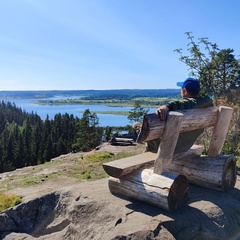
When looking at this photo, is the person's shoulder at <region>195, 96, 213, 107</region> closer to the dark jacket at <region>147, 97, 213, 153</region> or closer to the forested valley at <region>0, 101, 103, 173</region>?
the dark jacket at <region>147, 97, 213, 153</region>

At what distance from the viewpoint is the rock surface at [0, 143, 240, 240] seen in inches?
163

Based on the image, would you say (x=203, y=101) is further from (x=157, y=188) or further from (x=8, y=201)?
(x=8, y=201)

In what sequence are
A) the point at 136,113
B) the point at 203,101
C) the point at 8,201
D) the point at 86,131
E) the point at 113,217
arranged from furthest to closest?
the point at 136,113, the point at 86,131, the point at 8,201, the point at 203,101, the point at 113,217

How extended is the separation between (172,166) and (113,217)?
5.90 feet

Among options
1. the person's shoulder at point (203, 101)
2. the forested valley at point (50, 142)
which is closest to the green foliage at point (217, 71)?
the person's shoulder at point (203, 101)

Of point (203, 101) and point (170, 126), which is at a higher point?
point (203, 101)

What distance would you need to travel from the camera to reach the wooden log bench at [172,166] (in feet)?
14.5

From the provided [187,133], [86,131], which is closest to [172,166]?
[187,133]

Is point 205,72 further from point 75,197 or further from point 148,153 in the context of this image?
point 75,197

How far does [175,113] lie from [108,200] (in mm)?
1812

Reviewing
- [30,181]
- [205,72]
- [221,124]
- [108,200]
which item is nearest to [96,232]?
[108,200]

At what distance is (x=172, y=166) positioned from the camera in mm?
5762

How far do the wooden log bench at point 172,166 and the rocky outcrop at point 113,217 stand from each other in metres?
0.18

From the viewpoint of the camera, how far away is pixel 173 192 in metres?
4.41
